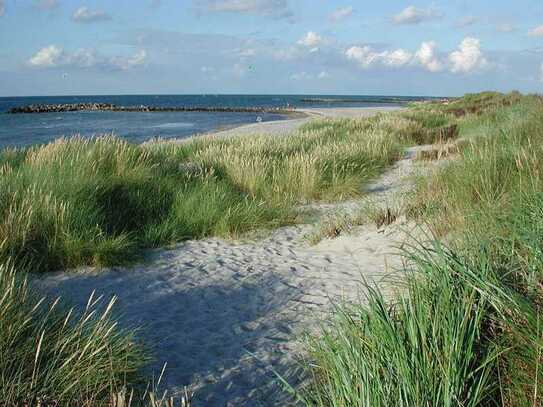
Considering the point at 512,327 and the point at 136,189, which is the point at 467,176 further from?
the point at 136,189

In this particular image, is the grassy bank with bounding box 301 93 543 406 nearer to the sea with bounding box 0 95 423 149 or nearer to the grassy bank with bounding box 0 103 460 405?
the grassy bank with bounding box 0 103 460 405

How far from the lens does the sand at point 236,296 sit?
129 inches

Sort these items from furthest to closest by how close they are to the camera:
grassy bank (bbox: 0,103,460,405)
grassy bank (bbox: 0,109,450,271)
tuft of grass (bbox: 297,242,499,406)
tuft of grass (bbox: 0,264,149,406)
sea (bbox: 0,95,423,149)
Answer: sea (bbox: 0,95,423,149)
grassy bank (bbox: 0,109,450,271)
grassy bank (bbox: 0,103,460,405)
tuft of grass (bbox: 0,264,149,406)
tuft of grass (bbox: 297,242,499,406)

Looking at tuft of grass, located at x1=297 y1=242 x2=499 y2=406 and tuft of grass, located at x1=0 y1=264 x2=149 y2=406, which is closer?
tuft of grass, located at x1=297 y1=242 x2=499 y2=406

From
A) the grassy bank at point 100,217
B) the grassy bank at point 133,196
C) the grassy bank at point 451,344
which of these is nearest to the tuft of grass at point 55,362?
the grassy bank at point 100,217

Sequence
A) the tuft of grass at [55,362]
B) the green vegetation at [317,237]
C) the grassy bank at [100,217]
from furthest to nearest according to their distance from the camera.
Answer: the grassy bank at [100,217] < the tuft of grass at [55,362] < the green vegetation at [317,237]

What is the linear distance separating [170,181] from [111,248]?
2497 mm

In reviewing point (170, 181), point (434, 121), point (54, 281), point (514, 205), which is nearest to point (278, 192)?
point (170, 181)

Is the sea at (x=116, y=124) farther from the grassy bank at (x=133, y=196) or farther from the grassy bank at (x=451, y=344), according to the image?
the grassy bank at (x=451, y=344)

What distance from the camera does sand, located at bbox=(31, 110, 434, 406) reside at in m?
3.29

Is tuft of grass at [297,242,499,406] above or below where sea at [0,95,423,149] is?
above

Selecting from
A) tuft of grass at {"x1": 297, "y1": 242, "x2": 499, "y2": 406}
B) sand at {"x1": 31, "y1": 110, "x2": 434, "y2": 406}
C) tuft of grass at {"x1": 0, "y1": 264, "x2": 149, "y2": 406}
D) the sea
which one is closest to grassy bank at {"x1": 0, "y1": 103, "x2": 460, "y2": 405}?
tuft of grass at {"x1": 0, "y1": 264, "x2": 149, "y2": 406}

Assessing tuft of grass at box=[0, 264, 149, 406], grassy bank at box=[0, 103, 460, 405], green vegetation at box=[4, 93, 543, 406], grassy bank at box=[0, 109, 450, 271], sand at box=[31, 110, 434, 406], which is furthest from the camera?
grassy bank at box=[0, 109, 450, 271]

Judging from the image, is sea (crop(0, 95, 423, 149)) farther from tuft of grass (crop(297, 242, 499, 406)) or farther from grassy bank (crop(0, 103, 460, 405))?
tuft of grass (crop(297, 242, 499, 406))
